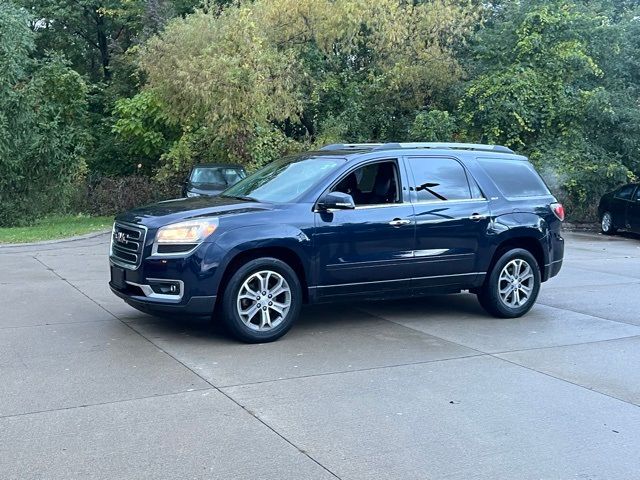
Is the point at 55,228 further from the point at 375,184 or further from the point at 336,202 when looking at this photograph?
the point at 336,202

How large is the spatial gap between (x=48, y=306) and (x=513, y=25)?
1950 cm

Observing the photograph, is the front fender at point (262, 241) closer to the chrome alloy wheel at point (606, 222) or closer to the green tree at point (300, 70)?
the green tree at point (300, 70)

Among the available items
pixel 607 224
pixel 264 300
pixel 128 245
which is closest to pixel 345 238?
pixel 264 300

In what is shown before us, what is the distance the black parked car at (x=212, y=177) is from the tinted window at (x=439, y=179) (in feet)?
38.1

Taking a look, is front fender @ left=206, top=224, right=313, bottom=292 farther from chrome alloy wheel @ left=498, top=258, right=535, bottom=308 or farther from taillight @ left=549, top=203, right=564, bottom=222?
taillight @ left=549, top=203, right=564, bottom=222

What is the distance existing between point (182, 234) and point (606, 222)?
55.8 feet

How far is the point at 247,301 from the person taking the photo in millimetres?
7402

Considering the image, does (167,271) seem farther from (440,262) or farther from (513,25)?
(513,25)

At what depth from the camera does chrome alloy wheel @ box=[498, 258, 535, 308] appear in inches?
351

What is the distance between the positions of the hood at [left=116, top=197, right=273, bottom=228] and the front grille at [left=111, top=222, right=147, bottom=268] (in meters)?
0.09

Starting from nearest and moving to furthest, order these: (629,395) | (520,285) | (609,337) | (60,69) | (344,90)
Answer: (629,395), (609,337), (520,285), (60,69), (344,90)

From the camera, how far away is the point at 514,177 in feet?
30.2

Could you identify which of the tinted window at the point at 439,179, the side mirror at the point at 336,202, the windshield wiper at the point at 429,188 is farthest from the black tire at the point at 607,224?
the side mirror at the point at 336,202

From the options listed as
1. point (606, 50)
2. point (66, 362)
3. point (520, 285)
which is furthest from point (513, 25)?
point (66, 362)
